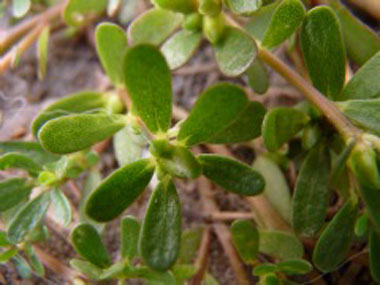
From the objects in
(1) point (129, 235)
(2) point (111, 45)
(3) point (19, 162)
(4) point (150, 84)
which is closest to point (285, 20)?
(4) point (150, 84)

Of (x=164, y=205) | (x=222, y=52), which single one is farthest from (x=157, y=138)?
(x=222, y=52)

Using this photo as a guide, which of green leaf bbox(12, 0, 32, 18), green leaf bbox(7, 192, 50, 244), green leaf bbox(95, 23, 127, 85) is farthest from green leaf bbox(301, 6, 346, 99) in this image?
green leaf bbox(12, 0, 32, 18)

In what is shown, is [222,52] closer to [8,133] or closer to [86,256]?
[86,256]

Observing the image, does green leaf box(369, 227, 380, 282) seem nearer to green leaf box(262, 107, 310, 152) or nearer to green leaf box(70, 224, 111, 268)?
green leaf box(262, 107, 310, 152)

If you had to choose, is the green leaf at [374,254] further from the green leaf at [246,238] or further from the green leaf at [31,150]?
the green leaf at [31,150]

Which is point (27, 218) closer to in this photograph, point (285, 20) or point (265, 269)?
point (265, 269)

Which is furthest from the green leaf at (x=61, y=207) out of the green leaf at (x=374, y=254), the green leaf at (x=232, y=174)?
the green leaf at (x=374, y=254)
